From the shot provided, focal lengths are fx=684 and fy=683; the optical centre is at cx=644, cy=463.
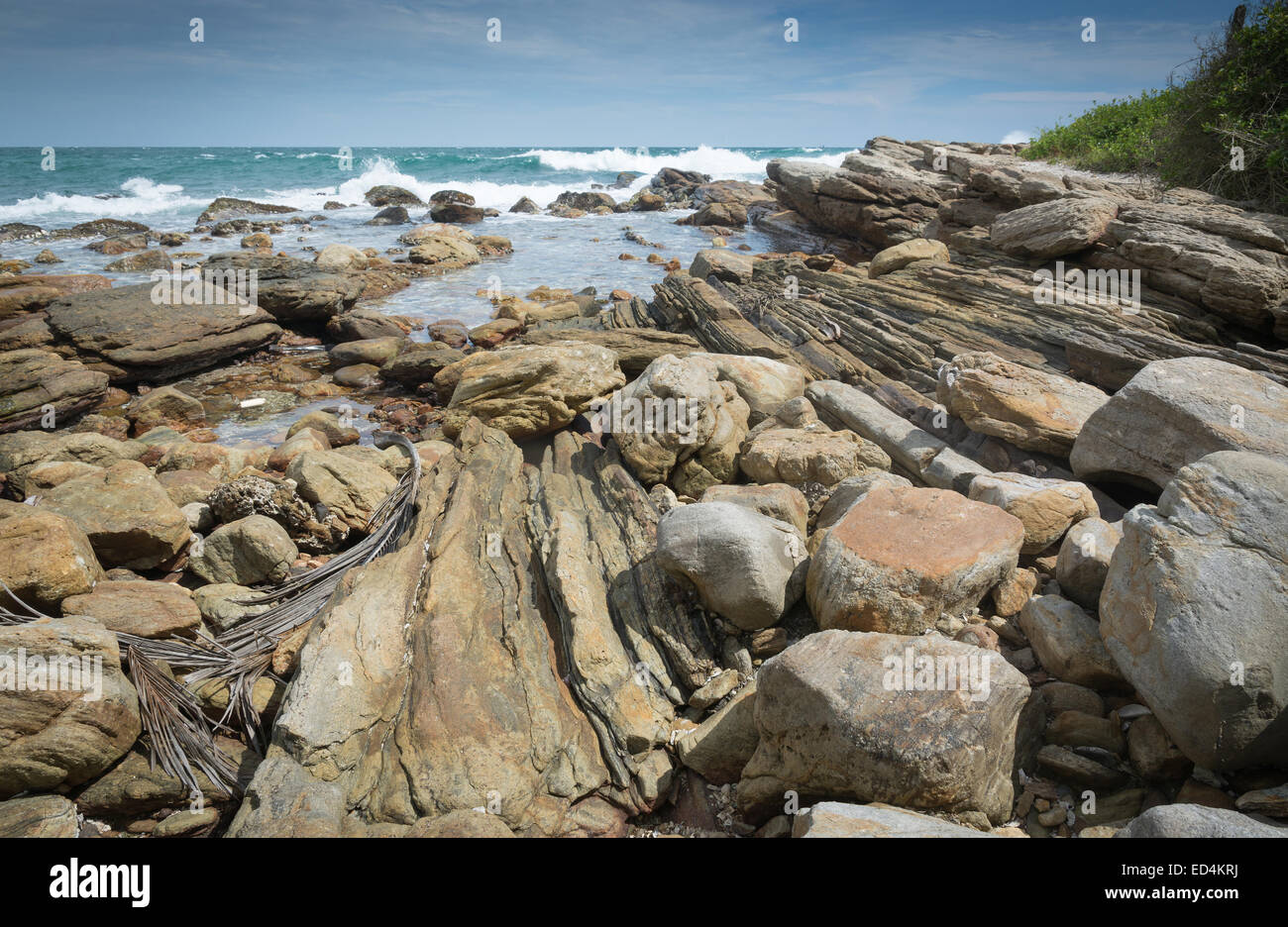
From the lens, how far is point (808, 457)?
6969 mm

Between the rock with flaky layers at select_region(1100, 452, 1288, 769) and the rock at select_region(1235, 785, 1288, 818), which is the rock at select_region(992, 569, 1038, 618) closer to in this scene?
the rock with flaky layers at select_region(1100, 452, 1288, 769)

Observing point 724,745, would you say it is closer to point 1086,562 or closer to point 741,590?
point 741,590

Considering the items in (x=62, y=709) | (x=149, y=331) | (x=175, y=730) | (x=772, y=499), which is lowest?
(x=175, y=730)

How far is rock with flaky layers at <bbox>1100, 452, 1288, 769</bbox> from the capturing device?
11.3 feet

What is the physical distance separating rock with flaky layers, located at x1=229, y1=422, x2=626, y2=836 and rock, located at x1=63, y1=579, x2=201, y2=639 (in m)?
1.40

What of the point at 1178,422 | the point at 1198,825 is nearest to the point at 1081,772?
the point at 1198,825

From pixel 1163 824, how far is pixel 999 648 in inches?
72.0

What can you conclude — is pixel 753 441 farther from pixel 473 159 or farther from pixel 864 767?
pixel 473 159

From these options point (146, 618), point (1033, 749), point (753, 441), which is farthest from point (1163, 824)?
point (146, 618)

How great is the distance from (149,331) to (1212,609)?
17.8 metres

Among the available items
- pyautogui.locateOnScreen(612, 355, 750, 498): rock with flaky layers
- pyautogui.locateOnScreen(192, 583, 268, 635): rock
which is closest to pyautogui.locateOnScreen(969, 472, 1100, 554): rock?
pyautogui.locateOnScreen(612, 355, 750, 498): rock with flaky layers

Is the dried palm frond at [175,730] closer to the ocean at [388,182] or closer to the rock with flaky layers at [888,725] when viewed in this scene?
the rock with flaky layers at [888,725]

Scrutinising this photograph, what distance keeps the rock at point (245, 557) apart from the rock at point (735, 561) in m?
4.14

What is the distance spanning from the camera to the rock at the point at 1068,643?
4320mm
